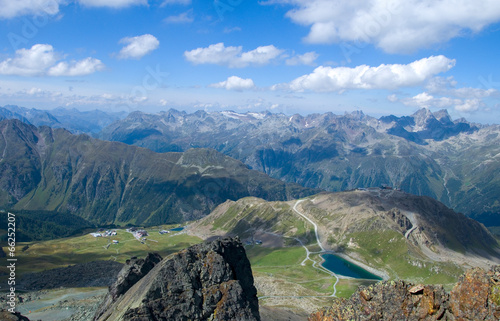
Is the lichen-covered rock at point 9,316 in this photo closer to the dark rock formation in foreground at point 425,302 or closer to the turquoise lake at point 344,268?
the dark rock formation in foreground at point 425,302

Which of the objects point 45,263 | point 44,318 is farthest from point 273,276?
point 45,263

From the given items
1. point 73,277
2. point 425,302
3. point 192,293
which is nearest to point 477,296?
point 425,302

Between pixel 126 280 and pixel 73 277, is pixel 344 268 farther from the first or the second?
pixel 126 280

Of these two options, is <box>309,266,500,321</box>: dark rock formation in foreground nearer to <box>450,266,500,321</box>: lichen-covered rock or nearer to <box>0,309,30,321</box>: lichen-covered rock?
<box>450,266,500,321</box>: lichen-covered rock

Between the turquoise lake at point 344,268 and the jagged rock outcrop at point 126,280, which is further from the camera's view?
the turquoise lake at point 344,268

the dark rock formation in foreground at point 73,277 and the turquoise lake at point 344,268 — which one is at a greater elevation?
the dark rock formation in foreground at point 73,277

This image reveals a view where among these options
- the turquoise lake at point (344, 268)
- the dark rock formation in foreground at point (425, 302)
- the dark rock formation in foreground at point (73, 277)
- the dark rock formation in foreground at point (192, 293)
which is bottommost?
the turquoise lake at point (344, 268)

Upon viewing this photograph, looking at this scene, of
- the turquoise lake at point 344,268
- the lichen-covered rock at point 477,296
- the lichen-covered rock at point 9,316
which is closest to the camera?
the lichen-covered rock at point 477,296

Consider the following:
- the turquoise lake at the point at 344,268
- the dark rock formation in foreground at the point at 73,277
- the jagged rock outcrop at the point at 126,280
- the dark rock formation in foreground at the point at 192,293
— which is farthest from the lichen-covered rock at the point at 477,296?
the turquoise lake at the point at 344,268
